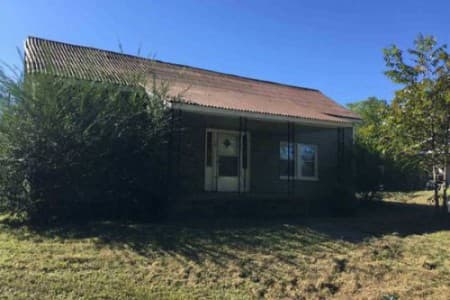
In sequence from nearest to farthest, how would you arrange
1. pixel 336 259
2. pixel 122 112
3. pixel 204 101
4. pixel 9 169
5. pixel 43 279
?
pixel 43 279
pixel 336 259
pixel 9 169
pixel 122 112
pixel 204 101

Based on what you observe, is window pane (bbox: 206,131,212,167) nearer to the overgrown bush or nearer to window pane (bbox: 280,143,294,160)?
window pane (bbox: 280,143,294,160)

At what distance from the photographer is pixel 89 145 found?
338 inches

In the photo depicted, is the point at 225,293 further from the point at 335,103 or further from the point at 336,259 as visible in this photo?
the point at 335,103

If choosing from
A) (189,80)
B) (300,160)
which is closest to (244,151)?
(300,160)

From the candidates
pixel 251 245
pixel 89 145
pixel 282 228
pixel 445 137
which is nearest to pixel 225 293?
pixel 251 245

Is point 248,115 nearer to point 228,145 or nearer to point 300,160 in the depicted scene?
point 228,145

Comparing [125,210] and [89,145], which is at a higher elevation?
[89,145]

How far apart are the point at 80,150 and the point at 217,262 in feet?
12.0

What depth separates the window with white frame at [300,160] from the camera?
599 inches

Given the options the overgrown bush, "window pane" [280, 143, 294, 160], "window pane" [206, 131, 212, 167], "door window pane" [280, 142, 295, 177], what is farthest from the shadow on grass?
"window pane" [280, 143, 294, 160]

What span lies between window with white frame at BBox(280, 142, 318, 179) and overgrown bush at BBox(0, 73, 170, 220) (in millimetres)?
6513

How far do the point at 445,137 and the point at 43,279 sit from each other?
1017cm

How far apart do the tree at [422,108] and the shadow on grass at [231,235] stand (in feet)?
6.61

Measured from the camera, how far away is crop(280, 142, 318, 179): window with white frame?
15209 millimetres
